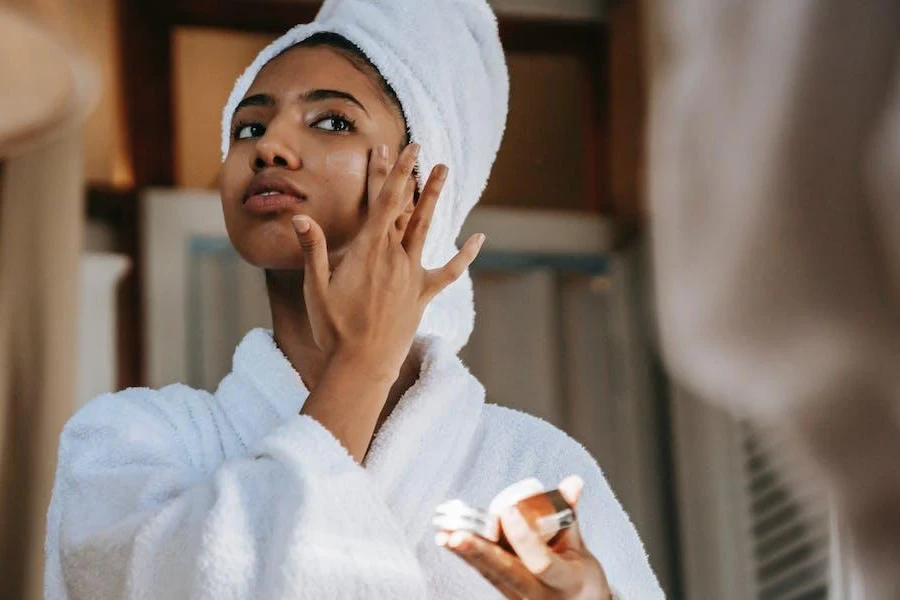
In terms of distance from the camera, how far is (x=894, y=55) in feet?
3.16

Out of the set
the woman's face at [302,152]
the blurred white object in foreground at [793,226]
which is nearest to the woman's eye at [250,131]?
the woman's face at [302,152]

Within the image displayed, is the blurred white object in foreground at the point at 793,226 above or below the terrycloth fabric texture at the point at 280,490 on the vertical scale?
above

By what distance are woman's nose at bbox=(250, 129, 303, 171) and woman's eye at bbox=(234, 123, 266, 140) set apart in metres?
0.04

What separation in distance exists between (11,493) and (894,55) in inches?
29.5

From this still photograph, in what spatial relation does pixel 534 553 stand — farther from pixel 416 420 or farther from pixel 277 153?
pixel 277 153

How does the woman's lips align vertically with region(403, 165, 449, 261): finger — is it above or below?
above

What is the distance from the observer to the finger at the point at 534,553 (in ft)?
1.92

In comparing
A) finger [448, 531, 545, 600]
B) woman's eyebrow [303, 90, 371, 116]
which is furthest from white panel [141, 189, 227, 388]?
finger [448, 531, 545, 600]

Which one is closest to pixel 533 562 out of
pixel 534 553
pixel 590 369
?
pixel 534 553

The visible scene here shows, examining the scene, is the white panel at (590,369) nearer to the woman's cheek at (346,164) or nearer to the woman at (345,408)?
the woman at (345,408)

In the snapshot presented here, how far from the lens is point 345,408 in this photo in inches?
25.1

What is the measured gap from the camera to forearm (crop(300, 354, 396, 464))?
2.08 ft

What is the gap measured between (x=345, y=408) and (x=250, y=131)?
0.82ft

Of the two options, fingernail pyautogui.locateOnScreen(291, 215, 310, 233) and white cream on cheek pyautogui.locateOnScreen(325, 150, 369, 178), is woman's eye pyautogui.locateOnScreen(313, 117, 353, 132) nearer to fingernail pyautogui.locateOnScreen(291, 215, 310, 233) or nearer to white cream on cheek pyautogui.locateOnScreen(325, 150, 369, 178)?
white cream on cheek pyautogui.locateOnScreen(325, 150, 369, 178)
